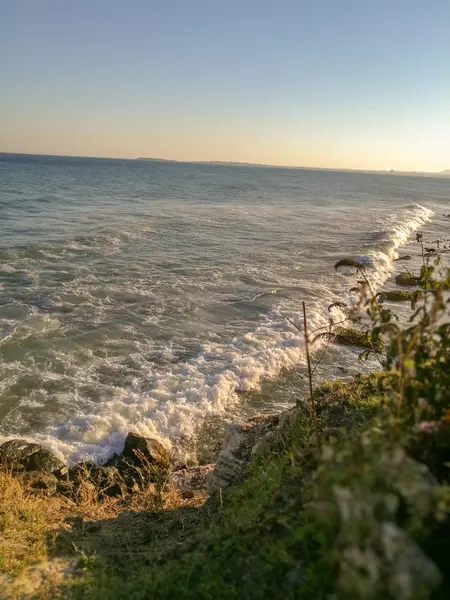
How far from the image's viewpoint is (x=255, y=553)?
11.9ft

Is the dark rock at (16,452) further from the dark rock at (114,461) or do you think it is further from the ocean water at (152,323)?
Result: the dark rock at (114,461)

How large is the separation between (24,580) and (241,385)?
7.91 metres

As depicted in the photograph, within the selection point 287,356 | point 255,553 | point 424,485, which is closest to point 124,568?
point 255,553

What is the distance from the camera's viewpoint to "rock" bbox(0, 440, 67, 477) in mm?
8141

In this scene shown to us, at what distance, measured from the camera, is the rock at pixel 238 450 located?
6477 millimetres

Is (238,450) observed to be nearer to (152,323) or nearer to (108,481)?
(108,481)

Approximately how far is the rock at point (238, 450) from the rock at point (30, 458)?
3110mm

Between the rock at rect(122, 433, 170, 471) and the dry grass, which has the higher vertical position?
the dry grass

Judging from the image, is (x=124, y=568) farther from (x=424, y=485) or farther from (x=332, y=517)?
(x=424, y=485)

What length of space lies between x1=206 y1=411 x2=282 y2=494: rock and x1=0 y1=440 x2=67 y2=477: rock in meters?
3.11

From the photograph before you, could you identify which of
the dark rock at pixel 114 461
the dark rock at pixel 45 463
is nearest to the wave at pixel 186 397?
the dark rock at pixel 114 461

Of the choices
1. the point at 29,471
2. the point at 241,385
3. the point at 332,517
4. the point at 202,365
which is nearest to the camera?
the point at 332,517

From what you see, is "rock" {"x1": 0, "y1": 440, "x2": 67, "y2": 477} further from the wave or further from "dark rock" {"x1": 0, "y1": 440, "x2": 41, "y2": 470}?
the wave

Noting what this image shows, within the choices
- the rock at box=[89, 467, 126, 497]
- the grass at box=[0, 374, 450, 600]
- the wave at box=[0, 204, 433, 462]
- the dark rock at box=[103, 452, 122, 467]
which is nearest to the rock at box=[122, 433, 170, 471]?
the dark rock at box=[103, 452, 122, 467]
